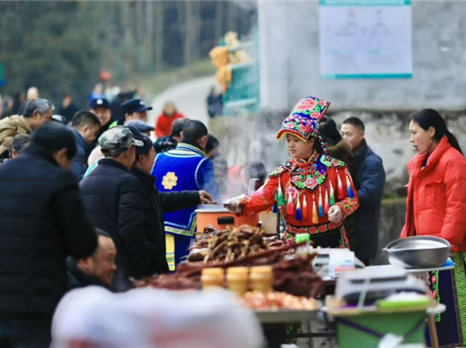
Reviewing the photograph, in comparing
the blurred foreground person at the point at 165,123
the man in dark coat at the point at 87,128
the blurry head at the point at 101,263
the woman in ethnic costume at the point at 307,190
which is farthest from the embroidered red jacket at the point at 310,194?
the blurred foreground person at the point at 165,123

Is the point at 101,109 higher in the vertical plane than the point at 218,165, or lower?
higher

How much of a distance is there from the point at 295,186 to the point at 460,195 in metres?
1.41

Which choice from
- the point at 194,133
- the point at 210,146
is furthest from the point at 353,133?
the point at 194,133

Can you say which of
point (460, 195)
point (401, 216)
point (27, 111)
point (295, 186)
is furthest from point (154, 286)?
point (401, 216)

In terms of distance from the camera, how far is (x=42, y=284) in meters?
6.20

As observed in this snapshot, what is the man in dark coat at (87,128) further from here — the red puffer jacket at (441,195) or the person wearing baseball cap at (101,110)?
the red puffer jacket at (441,195)

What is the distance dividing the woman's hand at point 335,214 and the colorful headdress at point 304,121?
2.06 feet

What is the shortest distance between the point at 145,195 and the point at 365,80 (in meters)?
6.66

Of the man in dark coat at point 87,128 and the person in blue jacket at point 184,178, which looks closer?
the person in blue jacket at point 184,178

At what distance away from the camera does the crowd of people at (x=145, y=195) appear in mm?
6199

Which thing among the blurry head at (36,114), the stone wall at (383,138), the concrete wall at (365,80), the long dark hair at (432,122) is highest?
the concrete wall at (365,80)

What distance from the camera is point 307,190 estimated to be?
28.6 feet

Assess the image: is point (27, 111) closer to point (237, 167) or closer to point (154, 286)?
point (237, 167)

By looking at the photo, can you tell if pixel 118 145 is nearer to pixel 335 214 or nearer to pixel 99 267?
pixel 99 267
